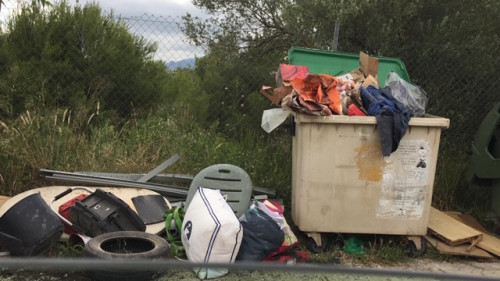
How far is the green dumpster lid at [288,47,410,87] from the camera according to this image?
455 centimetres

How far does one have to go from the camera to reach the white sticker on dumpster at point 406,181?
3768mm

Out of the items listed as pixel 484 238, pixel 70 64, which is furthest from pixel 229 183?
pixel 70 64

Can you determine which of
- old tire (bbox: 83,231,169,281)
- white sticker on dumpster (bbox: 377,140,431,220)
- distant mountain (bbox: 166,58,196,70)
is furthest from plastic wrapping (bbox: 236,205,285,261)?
distant mountain (bbox: 166,58,196,70)

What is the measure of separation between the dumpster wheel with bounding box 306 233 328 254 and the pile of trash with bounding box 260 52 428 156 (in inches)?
34.7

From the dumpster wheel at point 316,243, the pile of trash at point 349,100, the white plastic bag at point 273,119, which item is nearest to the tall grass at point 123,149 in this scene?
the dumpster wheel at point 316,243

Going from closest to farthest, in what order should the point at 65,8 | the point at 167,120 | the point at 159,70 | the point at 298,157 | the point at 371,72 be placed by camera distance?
1. the point at 298,157
2. the point at 371,72
3. the point at 167,120
4. the point at 65,8
5. the point at 159,70

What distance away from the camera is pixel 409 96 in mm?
3986

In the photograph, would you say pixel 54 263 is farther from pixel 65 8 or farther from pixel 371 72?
pixel 65 8

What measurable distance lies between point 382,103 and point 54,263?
3130mm

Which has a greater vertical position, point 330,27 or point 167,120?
point 330,27

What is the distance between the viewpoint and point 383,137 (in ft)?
12.0

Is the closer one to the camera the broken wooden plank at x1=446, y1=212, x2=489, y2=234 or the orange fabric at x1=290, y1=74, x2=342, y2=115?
the orange fabric at x1=290, y1=74, x2=342, y2=115

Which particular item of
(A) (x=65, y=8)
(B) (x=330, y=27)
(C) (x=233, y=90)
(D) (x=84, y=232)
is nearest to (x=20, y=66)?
(A) (x=65, y=8)

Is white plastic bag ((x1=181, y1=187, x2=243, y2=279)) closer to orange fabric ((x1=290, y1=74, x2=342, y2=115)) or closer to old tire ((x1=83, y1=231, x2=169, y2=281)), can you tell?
old tire ((x1=83, y1=231, x2=169, y2=281))
